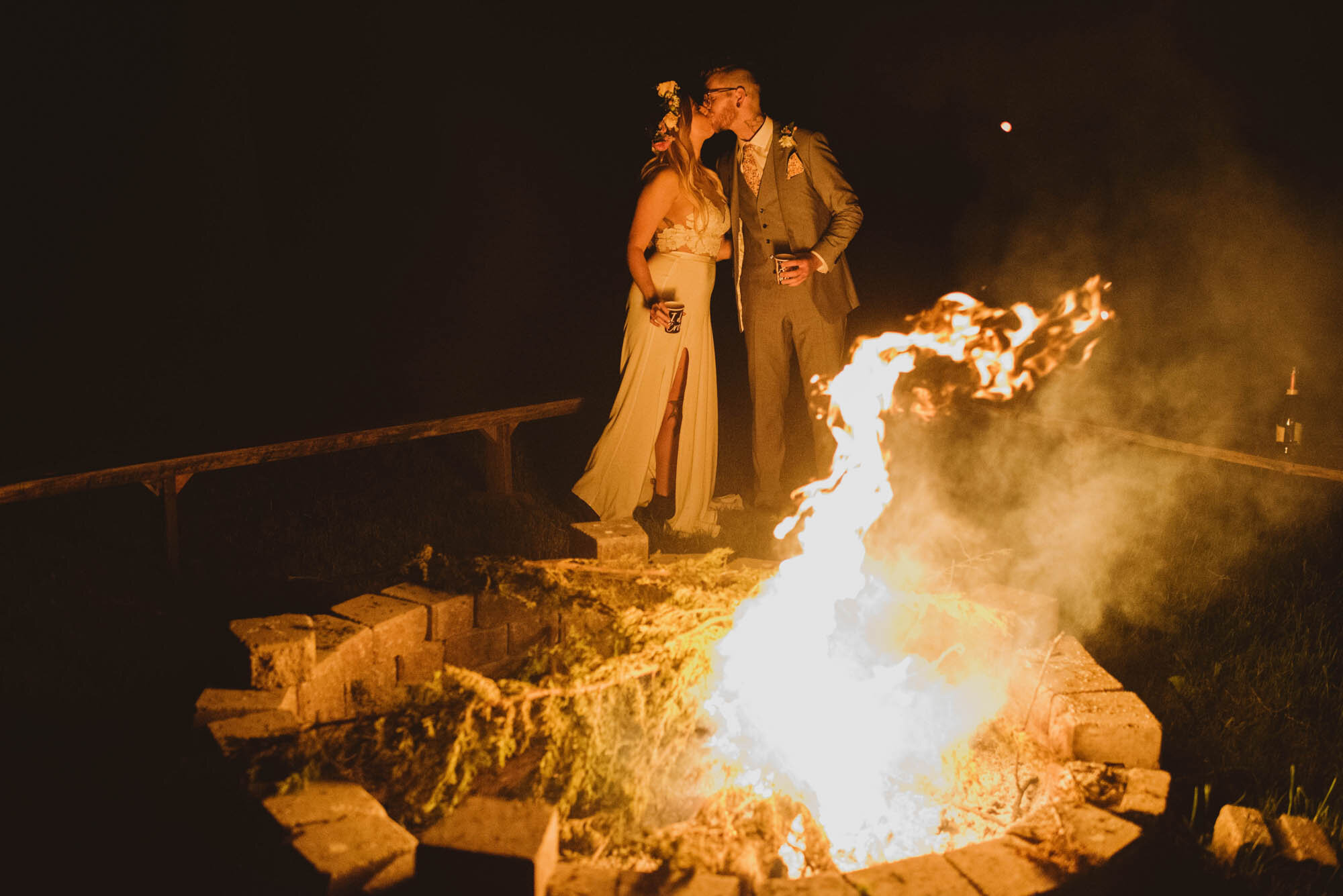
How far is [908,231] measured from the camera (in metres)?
13.2

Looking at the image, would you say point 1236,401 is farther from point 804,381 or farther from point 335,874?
point 335,874

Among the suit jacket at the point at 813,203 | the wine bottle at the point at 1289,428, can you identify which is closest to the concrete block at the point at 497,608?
the suit jacket at the point at 813,203

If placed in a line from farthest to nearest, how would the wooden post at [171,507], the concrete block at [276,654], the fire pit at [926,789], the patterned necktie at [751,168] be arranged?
the patterned necktie at [751,168]
the wooden post at [171,507]
the concrete block at [276,654]
the fire pit at [926,789]

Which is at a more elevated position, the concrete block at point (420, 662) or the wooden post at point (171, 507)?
the wooden post at point (171, 507)

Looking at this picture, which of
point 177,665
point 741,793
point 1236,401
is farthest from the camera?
point 1236,401

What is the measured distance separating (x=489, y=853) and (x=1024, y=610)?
2261 mm

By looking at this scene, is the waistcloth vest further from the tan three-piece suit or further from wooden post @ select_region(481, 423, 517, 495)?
wooden post @ select_region(481, 423, 517, 495)

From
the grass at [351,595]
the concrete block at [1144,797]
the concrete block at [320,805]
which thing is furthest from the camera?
the grass at [351,595]

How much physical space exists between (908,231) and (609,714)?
1138 cm

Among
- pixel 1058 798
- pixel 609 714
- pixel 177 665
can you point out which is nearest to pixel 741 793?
pixel 609 714

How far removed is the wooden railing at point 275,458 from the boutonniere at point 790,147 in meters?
2.31

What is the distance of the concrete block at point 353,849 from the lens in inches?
89.1

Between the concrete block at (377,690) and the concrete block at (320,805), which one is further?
the concrete block at (377,690)

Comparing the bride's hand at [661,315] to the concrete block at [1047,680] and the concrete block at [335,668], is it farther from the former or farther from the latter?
the concrete block at [1047,680]
